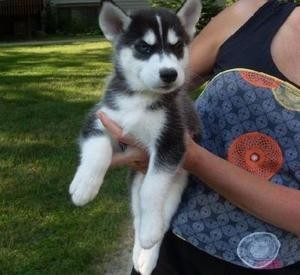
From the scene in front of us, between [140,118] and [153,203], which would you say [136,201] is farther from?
[140,118]

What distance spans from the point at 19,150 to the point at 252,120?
15.4 ft

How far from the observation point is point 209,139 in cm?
256

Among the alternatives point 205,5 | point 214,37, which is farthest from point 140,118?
point 205,5

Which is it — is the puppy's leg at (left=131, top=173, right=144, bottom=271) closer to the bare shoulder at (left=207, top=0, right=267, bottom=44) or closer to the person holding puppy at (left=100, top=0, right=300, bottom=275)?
the person holding puppy at (left=100, top=0, right=300, bottom=275)

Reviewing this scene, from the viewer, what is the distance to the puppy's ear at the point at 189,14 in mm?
2543

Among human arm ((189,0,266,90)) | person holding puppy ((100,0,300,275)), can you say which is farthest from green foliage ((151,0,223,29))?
person holding puppy ((100,0,300,275))

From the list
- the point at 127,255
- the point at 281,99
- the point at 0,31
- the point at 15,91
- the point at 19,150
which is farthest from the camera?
the point at 0,31

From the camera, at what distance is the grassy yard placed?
4.49 m

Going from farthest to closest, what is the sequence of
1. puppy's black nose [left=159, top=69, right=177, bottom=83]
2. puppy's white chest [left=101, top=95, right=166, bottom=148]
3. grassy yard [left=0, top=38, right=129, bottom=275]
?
grassy yard [left=0, top=38, right=129, bottom=275], puppy's white chest [left=101, top=95, right=166, bottom=148], puppy's black nose [left=159, top=69, right=177, bottom=83]

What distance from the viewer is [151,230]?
2416 millimetres

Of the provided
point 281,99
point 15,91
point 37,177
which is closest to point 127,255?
point 37,177

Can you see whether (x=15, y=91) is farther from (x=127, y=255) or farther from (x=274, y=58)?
(x=274, y=58)

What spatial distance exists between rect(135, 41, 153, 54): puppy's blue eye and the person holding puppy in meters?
0.27

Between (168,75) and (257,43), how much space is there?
1.27ft
